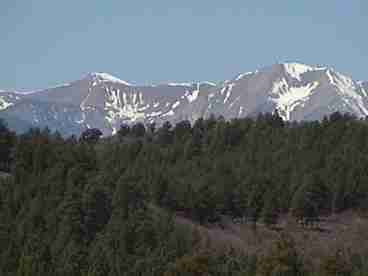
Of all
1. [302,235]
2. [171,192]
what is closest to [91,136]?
[171,192]

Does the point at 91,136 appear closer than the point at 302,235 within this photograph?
No

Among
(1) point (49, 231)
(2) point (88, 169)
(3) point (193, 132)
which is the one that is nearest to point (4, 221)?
(1) point (49, 231)

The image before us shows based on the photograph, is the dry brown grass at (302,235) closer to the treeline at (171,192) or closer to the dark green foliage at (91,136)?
the treeline at (171,192)

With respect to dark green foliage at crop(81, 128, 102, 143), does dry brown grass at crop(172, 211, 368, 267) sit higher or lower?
lower

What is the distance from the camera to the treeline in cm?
8069

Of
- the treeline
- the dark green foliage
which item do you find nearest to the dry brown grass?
the treeline

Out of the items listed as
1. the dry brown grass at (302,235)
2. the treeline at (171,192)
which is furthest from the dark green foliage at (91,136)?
the dry brown grass at (302,235)

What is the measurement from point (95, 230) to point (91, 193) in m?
4.92

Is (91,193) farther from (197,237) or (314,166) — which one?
(314,166)

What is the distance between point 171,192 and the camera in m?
112

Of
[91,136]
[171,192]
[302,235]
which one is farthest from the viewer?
[91,136]

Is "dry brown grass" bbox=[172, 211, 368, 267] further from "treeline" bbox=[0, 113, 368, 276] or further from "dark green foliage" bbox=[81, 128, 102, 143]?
"dark green foliage" bbox=[81, 128, 102, 143]

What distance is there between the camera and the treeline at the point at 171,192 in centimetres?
8069

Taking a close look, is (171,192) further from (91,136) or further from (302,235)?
(91,136)
